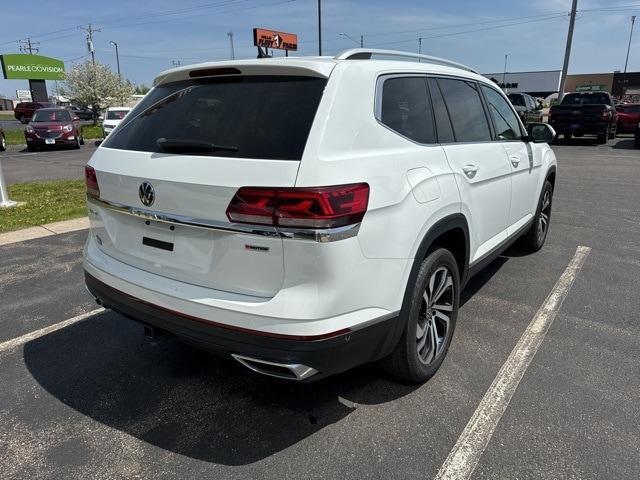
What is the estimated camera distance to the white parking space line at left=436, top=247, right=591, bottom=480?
242 cm

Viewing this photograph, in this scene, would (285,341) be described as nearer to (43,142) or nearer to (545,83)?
(43,142)

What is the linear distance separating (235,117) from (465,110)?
1878mm

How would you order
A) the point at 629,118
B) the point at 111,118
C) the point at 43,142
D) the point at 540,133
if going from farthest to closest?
1. the point at 111,118
2. the point at 629,118
3. the point at 43,142
4. the point at 540,133

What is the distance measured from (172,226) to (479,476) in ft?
6.18

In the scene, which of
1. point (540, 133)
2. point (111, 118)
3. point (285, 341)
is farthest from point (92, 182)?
point (111, 118)

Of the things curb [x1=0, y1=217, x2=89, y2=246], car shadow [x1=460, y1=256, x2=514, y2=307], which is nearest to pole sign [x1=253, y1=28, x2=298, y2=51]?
curb [x1=0, y1=217, x2=89, y2=246]

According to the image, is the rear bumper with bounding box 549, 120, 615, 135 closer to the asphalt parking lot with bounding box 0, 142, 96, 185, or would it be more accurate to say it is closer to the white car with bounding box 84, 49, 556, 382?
the asphalt parking lot with bounding box 0, 142, 96, 185

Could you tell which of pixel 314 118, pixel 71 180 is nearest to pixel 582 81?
pixel 71 180

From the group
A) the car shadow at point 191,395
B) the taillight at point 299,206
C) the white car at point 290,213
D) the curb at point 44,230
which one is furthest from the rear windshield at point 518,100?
the taillight at point 299,206

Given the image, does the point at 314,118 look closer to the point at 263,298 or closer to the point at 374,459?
the point at 263,298

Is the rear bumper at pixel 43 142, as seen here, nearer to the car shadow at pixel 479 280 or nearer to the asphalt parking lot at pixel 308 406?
the asphalt parking lot at pixel 308 406

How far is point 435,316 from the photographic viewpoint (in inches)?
125

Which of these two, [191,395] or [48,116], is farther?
[48,116]

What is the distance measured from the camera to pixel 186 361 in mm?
3414
